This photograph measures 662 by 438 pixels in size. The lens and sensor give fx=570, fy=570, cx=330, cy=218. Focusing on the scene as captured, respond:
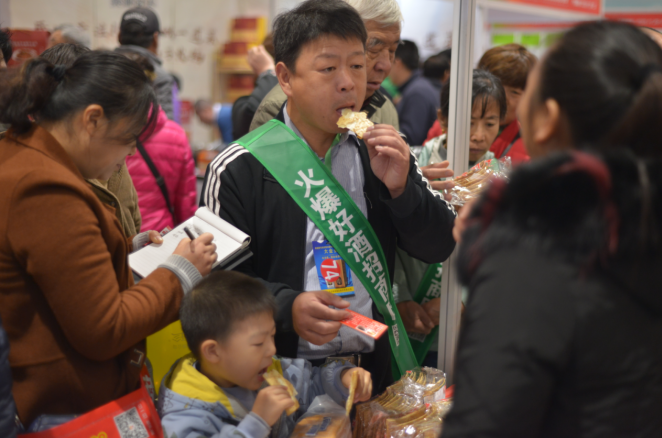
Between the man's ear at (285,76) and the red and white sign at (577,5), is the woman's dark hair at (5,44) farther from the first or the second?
the red and white sign at (577,5)

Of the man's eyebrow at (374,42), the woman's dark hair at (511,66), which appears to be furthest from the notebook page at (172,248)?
the woman's dark hair at (511,66)

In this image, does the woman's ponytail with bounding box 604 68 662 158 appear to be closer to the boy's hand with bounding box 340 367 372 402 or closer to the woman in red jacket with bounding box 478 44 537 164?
the boy's hand with bounding box 340 367 372 402

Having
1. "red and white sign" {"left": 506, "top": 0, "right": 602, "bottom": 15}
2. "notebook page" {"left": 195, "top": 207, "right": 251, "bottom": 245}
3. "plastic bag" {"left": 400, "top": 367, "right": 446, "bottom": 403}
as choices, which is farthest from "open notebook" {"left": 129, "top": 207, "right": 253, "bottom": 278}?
"red and white sign" {"left": 506, "top": 0, "right": 602, "bottom": 15}

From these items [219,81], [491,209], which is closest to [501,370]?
[491,209]

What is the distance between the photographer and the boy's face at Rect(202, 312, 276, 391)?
147 centimetres

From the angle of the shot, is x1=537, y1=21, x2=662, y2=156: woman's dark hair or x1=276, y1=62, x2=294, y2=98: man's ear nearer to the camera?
x1=537, y1=21, x2=662, y2=156: woman's dark hair

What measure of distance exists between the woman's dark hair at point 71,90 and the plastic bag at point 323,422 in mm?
915

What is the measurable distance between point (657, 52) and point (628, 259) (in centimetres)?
34

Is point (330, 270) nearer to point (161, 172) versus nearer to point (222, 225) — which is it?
point (222, 225)

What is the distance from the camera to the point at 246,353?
1.47 m

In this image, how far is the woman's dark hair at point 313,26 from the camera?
5.75 feet

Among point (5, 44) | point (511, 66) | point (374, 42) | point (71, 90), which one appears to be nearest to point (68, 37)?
point (5, 44)

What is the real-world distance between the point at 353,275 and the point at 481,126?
1.07 metres

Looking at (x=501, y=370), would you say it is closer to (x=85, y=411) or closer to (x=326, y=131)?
(x=85, y=411)
